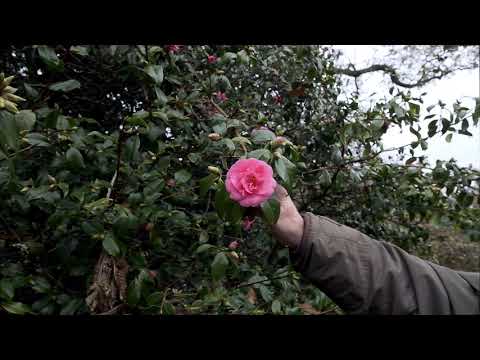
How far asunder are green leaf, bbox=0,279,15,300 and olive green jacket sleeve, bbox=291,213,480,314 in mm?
692

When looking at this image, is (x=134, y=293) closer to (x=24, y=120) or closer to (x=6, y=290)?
(x=6, y=290)

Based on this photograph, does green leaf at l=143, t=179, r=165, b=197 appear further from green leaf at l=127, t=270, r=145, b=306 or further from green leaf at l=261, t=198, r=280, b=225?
green leaf at l=261, t=198, r=280, b=225

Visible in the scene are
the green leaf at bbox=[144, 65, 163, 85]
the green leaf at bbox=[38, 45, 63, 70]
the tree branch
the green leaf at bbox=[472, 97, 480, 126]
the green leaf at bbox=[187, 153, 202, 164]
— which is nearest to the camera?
the green leaf at bbox=[38, 45, 63, 70]

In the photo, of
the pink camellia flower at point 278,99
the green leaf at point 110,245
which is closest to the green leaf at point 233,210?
the green leaf at point 110,245

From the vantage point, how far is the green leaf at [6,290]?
843mm

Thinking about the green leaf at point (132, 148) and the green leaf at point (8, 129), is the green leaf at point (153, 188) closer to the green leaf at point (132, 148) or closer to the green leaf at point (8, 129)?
the green leaf at point (132, 148)

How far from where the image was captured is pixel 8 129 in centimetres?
61

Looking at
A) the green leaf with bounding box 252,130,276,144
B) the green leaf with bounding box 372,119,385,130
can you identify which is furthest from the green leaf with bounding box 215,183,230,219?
the green leaf with bounding box 372,119,385,130

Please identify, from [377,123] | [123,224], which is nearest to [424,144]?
[377,123]

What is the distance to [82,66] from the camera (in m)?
1.33

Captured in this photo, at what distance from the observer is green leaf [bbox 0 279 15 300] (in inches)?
33.2

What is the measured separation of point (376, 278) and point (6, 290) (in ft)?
2.83

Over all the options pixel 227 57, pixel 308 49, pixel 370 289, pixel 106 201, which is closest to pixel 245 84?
pixel 308 49

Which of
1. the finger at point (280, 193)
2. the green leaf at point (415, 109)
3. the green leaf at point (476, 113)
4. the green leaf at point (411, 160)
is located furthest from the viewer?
the green leaf at point (411, 160)
